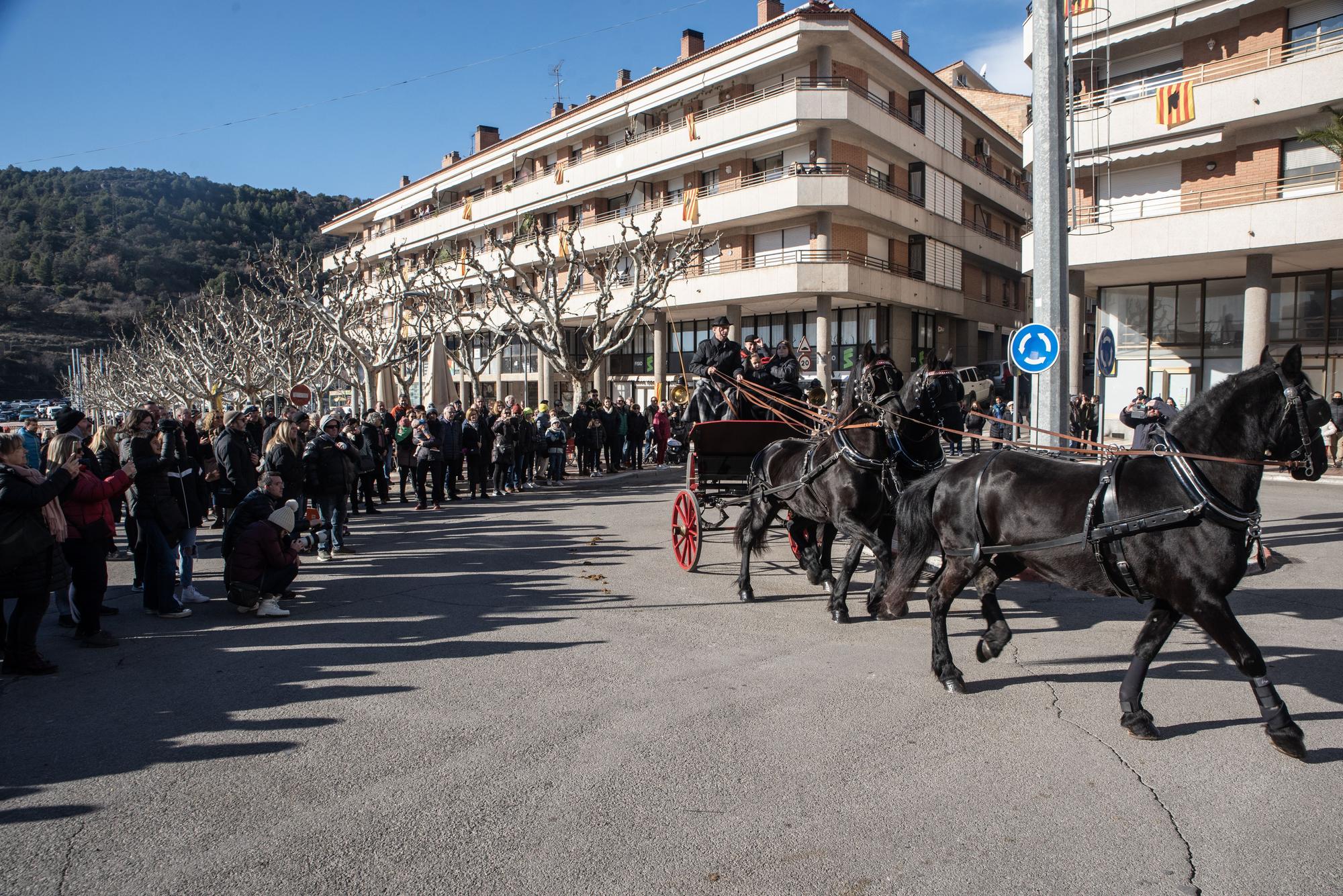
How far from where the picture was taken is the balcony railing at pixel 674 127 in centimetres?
2956

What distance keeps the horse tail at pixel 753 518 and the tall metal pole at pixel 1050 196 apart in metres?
3.51

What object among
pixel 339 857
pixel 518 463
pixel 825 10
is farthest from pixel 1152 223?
pixel 339 857

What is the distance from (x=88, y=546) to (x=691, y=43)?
120ft

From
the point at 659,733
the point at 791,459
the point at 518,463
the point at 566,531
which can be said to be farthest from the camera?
the point at 518,463

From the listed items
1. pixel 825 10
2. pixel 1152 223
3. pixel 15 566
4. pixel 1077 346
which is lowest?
pixel 15 566

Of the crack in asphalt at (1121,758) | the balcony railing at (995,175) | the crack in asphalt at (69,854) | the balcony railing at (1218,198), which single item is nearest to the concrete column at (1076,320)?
the balcony railing at (1218,198)

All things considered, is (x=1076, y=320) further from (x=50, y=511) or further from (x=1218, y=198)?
(x=50, y=511)

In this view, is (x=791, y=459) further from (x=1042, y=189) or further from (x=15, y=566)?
(x=15, y=566)

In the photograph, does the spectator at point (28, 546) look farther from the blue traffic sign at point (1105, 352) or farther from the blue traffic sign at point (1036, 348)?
the blue traffic sign at point (1105, 352)

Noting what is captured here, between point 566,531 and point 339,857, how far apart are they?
843 centimetres

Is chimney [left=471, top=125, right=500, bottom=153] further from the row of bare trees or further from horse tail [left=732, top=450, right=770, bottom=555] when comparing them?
horse tail [left=732, top=450, right=770, bottom=555]

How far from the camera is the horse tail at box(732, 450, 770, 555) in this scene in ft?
26.5

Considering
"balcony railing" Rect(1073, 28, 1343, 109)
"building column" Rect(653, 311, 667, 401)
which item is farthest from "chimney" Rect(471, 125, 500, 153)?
"balcony railing" Rect(1073, 28, 1343, 109)

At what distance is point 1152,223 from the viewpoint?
2197cm
